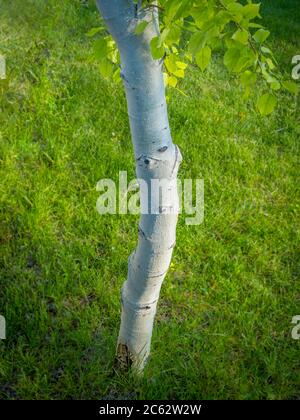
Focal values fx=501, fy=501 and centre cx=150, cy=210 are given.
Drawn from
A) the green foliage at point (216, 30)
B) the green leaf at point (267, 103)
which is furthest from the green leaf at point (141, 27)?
the green leaf at point (267, 103)

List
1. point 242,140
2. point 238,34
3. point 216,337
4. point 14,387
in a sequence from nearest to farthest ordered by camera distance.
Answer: point 238,34
point 14,387
point 216,337
point 242,140

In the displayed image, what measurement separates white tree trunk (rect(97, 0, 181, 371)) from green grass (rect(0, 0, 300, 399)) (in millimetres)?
440

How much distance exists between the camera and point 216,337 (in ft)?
9.73

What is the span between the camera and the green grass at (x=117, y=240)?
9.05ft

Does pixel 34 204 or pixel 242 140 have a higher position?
pixel 242 140

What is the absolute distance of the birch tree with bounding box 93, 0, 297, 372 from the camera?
5.32ft

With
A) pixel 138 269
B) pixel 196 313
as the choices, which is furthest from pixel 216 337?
pixel 138 269

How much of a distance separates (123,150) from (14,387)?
2.12 metres

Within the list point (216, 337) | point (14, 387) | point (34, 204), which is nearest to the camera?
point (14, 387)

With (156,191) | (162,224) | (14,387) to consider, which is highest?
(156,191)

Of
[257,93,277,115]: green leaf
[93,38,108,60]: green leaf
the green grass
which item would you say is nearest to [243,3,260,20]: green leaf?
[257,93,277,115]: green leaf

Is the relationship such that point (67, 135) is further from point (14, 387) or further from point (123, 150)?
point (14, 387)

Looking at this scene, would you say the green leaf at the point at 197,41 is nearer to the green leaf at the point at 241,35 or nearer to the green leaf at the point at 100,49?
the green leaf at the point at 241,35

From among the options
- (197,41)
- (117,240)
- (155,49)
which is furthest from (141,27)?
(117,240)
